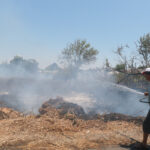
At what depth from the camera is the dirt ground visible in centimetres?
338

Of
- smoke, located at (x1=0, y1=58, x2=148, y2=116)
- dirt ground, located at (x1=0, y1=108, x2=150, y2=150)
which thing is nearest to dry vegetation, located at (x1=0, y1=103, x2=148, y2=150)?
dirt ground, located at (x1=0, y1=108, x2=150, y2=150)

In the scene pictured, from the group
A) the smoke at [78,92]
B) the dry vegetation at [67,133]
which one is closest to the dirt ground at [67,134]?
the dry vegetation at [67,133]

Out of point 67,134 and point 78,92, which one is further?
point 78,92

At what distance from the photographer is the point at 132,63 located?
13.4 metres

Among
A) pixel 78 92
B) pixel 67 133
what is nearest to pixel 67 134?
pixel 67 133

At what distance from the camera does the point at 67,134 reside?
13.2ft

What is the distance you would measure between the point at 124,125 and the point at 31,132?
2820mm

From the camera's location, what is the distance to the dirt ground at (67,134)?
3377mm

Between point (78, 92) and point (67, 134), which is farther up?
point (67, 134)

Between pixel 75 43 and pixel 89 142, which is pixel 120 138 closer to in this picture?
pixel 89 142

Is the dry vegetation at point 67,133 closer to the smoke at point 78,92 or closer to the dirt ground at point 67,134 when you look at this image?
→ the dirt ground at point 67,134

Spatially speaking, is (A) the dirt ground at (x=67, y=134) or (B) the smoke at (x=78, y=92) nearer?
(A) the dirt ground at (x=67, y=134)

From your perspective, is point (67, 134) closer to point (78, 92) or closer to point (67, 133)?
point (67, 133)

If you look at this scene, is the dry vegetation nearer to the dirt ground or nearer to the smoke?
the dirt ground
